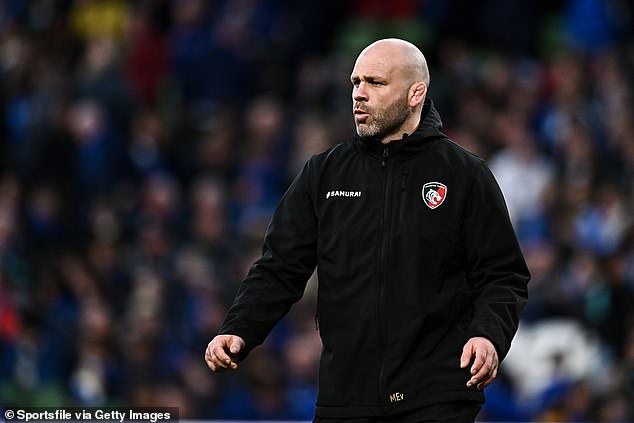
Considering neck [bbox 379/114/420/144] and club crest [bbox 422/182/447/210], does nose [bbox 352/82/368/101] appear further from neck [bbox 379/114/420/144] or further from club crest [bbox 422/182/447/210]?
club crest [bbox 422/182/447/210]

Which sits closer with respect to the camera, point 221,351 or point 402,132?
point 221,351

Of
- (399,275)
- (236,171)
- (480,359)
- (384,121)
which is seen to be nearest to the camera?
(480,359)

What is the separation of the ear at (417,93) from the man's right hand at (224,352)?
3.30 ft

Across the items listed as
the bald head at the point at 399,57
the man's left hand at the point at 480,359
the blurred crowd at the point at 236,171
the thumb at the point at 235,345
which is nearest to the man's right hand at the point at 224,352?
the thumb at the point at 235,345

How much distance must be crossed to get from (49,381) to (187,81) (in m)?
3.90

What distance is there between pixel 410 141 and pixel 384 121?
0.11 meters

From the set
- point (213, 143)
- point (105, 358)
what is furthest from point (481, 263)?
point (213, 143)

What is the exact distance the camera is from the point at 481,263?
5.25 meters

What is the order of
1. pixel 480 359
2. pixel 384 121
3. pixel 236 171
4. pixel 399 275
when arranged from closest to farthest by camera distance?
pixel 480 359 < pixel 399 275 < pixel 384 121 < pixel 236 171

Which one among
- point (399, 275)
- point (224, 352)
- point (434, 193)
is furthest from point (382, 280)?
point (224, 352)

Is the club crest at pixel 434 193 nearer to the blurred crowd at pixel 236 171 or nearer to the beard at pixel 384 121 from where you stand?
the beard at pixel 384 121

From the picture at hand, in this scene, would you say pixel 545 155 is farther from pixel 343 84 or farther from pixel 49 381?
pixel 49 381

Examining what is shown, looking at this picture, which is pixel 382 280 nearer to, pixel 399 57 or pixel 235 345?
pixel 235 345

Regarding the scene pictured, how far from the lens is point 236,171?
42.4 ft
